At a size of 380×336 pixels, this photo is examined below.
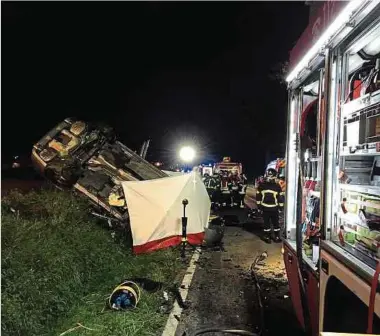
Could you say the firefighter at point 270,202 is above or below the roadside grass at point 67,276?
above

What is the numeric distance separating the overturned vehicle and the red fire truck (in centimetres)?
658

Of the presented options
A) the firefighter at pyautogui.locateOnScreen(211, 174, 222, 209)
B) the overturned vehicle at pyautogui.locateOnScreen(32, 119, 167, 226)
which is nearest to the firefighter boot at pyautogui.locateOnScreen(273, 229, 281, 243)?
the overturned vehicle at pyautogui.locateOnScreen(32, 119, 167, 226)

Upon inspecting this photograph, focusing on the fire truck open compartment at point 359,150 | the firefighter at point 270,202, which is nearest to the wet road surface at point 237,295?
the firefighter at point 270,202

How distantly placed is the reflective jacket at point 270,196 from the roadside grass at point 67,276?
3.41 metres

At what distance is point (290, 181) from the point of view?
14.9ft

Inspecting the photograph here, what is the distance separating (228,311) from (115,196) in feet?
15.2

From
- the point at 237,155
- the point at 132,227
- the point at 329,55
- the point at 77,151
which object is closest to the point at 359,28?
the point at 329,55

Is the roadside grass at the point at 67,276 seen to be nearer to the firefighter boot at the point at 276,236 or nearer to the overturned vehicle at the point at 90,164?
the overturned vehicle at the point at 90,164

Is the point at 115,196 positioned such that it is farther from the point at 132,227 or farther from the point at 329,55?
the point at 329,55

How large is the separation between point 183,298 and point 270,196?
17.0ft

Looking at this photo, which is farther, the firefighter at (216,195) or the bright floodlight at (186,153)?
the bright floodlight at (186,153)

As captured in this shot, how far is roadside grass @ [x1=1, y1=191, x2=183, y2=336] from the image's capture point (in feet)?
14.1

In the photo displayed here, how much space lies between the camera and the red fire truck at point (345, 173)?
95.3 inches

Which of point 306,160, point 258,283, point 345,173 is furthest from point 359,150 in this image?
point 258,283
